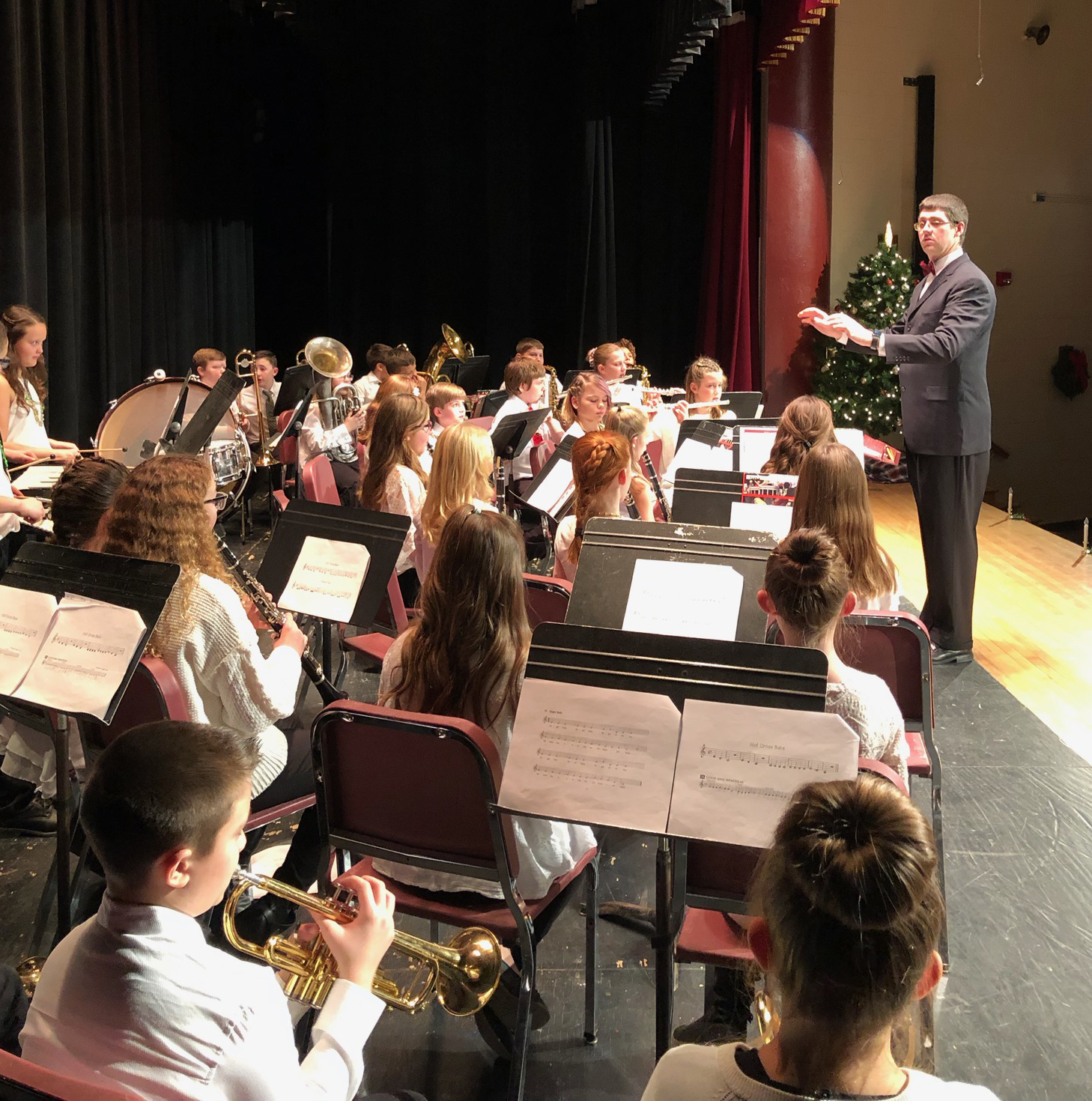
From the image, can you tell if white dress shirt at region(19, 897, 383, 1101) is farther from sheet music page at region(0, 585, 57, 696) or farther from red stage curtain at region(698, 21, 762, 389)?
red stage curtain at region(698, 21, 762, 389)

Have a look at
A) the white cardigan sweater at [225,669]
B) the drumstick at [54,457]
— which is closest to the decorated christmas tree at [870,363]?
the drumstick at [54,457]

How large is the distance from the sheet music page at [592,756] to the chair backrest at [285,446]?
5.97 meters

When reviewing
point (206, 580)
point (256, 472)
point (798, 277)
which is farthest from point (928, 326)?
point (256, 472)

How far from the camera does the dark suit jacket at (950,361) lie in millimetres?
4680

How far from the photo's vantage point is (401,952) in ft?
6.06

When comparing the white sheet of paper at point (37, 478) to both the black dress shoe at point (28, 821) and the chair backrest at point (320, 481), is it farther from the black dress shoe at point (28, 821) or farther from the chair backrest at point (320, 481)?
the black dress shoe at point (28, 821)

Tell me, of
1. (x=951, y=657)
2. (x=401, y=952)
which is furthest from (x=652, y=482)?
(x=401, y=952)

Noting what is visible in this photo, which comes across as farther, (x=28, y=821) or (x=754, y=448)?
(x=754, y=448)

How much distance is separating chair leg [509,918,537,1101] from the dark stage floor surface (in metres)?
0.32

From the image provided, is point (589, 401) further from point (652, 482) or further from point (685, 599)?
point (685, 599)

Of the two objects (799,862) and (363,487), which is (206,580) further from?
(363,487)

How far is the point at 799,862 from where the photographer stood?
3.87ft

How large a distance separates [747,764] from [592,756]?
0.26 meters

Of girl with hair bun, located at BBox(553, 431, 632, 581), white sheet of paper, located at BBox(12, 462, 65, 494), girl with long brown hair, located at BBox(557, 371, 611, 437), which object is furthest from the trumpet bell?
girl with hair bun, located at BBox(553, 431, 632, 581)
